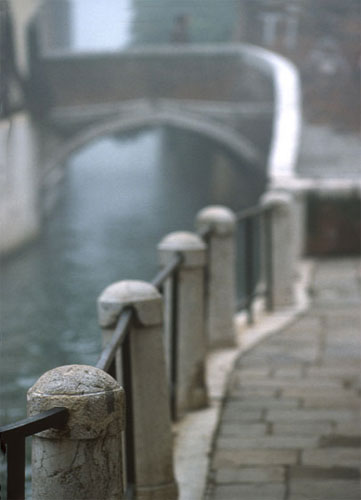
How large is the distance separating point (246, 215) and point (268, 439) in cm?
229

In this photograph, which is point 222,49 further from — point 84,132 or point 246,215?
point 246,215

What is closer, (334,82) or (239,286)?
(239,286)

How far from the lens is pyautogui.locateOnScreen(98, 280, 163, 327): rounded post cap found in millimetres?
2744

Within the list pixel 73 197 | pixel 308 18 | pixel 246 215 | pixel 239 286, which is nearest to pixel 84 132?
pixel 73 197

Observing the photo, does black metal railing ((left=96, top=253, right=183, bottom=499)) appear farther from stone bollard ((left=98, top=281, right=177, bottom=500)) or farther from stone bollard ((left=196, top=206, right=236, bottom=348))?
stone bollard ((left=196, top=206, right=236, bottom=348))

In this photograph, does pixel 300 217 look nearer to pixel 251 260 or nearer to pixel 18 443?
pixel 251 260

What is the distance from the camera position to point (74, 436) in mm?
1726

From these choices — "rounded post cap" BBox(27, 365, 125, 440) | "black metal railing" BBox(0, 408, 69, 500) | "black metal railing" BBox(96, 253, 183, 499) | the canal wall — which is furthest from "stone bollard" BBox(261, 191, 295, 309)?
the canal wall

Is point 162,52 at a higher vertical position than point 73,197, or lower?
higher

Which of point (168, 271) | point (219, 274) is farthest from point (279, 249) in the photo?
point (168, 271)

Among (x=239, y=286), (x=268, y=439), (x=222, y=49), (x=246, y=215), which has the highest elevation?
(x=222, y=49)

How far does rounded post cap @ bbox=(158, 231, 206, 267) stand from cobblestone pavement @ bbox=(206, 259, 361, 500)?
0.63 metres

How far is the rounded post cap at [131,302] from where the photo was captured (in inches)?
108

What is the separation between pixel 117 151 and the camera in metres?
48.0
